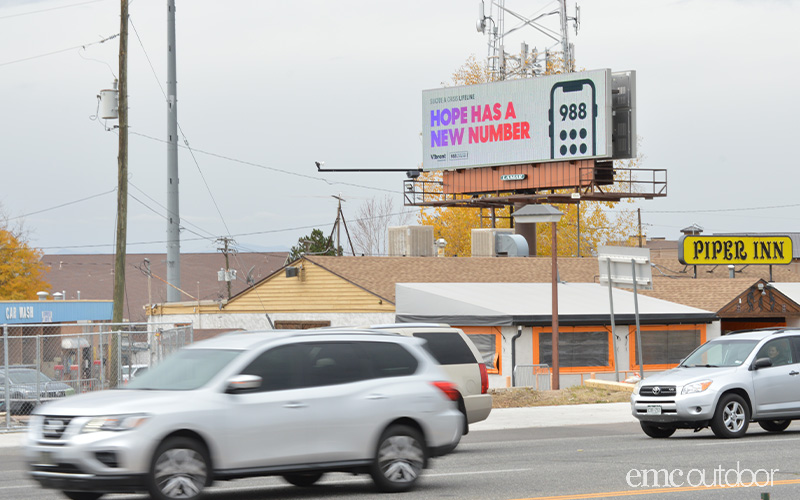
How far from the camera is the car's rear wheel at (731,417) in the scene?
1659 centimetres

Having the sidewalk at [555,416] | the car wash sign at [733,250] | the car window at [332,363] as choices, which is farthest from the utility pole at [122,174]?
the car wash sign at [733,250]

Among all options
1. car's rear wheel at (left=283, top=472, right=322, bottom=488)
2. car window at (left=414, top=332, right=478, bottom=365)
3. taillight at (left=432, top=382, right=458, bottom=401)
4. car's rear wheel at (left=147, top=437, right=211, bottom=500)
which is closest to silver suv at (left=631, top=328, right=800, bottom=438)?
car window at (left=414, top=332, right=478, bottom=365)

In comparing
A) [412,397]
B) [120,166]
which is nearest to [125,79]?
[120,166]

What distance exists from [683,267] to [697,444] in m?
34.7

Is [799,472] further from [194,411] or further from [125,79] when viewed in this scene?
[125,79]

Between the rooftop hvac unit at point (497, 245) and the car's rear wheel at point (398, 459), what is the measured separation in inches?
1365

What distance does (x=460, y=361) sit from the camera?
16.9 m

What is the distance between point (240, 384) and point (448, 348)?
7001mm

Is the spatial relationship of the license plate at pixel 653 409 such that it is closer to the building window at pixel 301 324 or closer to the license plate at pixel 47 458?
the license plate at pixel 47 458

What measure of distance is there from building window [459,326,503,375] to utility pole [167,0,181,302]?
62.7 feet

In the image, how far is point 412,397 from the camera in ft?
37.5

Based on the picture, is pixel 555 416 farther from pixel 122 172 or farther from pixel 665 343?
pixel 665 343

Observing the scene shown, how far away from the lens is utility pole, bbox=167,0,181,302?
164ft

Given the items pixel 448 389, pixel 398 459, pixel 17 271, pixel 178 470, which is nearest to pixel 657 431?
pixel 448 389
